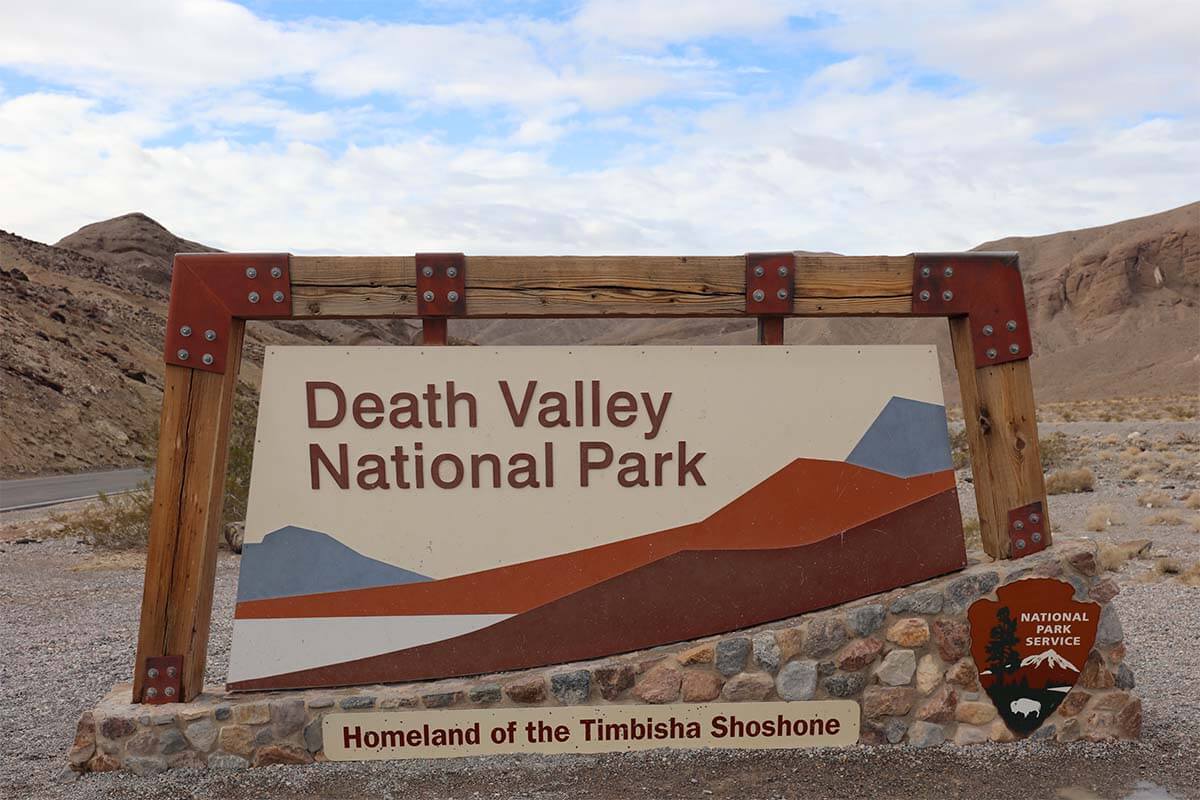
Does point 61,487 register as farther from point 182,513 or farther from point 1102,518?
point 1102,518

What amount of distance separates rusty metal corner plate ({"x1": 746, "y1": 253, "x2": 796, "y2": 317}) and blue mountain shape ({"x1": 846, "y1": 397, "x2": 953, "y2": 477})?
2.40 ft

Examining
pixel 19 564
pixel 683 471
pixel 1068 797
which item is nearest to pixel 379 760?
pixel 683 471

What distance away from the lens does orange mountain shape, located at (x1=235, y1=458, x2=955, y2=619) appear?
4688 millimetres

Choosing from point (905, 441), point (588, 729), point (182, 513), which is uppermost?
point (905, 441)

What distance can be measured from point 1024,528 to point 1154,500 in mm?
11067

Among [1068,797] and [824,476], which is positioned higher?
[824,476]

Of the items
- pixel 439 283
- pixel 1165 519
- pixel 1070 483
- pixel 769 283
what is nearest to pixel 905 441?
pixel 769 283

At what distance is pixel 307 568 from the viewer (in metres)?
4.68

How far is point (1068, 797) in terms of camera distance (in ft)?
14.1

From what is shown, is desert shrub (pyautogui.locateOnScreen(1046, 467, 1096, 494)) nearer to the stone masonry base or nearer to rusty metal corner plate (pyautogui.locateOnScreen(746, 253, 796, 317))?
the stone masonry base

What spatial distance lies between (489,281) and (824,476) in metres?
1.87

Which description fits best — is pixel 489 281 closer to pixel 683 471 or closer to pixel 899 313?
pixel 683 471

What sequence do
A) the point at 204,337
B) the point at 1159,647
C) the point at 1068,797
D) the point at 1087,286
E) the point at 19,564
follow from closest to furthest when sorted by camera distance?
the point at 1068,797, the point at 204,337, the point at 1159,647, the point at 19,564, the point at 1087,286

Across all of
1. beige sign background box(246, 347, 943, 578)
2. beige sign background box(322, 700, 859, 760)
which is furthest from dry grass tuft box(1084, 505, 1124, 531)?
beige sign background box(322, 700, 859, 760)
